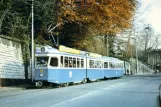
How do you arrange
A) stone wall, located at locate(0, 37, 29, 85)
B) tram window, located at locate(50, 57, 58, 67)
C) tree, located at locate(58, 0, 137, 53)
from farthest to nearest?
tree, located at locate(58, 0, 137, 53)
stone wall, located at locate(0, 37, 29, 85)
tram window, located at locate(50, 57, 58, 67)

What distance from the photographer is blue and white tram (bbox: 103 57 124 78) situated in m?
45.8

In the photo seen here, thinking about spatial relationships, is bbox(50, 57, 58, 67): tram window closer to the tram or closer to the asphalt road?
the tram

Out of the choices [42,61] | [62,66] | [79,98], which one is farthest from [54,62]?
[79,98]

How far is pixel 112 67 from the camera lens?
1928 inches

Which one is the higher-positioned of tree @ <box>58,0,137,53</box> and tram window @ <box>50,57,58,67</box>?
tree @ <box>58,0,137,53</box>

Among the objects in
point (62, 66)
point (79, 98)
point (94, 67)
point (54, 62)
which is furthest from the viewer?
point (94, 67)

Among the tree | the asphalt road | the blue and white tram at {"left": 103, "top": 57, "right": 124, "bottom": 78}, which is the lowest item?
the asphalt road

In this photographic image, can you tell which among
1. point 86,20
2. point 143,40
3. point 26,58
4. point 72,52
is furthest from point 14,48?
point 143,40

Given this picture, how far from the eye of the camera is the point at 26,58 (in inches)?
1372

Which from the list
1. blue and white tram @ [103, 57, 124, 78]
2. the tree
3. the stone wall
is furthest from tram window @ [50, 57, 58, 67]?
blue and white tram @ [103, 57, 124, 78]

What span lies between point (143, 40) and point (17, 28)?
81.5 metres

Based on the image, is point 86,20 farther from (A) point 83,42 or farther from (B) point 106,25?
(A) point 83,42

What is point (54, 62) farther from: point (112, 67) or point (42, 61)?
point (112, 67)

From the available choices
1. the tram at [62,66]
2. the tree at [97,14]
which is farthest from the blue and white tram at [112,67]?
the tram at [62,66]
